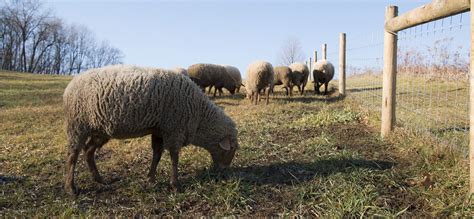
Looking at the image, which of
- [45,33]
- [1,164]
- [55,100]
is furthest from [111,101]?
[45,33]

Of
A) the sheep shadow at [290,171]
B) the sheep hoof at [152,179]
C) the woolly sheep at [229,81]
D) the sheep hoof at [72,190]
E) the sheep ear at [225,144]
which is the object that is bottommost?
the sheep hoof at [72,190]

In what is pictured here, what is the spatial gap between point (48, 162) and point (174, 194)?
8.64 feet

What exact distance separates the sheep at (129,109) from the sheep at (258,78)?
799 cm

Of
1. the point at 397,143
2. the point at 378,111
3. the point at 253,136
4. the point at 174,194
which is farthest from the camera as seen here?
the point at 378,111

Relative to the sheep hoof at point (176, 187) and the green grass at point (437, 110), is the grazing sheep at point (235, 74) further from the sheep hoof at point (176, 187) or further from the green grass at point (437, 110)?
the sheep hoof at point (176, 187)

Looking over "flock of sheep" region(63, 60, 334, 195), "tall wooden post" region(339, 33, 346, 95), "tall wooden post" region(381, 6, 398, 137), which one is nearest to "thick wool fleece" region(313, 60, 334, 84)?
"tall wooden post" region(339, 33, 346, 95)

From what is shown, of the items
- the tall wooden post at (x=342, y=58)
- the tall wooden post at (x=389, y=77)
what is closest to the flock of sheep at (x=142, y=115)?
the tall wooden post at (x=389, y=77)

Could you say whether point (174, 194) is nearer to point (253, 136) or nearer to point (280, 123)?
point (253, 136)

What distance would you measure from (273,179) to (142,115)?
1.65 m

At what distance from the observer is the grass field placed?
3.82m

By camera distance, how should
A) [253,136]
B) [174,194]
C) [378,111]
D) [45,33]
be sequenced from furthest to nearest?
[45,33], [378,111], [253,136], [174,194]

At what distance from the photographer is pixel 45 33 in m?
63.5

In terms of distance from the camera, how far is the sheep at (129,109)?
4.47 metres

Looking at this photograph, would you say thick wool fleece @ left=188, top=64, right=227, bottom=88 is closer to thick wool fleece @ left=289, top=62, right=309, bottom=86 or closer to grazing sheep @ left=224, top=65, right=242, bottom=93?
grazing sheep @ left=224, top=65, right=242, bottom=93
